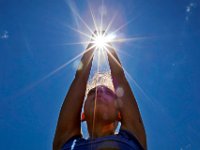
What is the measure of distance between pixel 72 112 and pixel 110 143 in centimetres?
74

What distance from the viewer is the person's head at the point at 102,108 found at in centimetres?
362

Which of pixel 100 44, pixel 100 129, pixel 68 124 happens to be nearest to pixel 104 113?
pixel 100 129

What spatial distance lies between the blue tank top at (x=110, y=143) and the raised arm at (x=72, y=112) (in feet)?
0.58

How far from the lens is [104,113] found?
3600 mm

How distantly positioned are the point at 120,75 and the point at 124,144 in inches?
41.6

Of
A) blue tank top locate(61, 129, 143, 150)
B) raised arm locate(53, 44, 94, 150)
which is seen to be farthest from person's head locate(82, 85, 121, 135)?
blue tank top locate(61, 129, 143, 150)

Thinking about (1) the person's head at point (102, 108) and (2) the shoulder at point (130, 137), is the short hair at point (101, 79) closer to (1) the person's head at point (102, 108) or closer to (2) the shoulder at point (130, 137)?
(1) the person's head at point (102, 108)

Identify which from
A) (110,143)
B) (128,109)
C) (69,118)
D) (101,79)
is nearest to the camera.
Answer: (110,143)

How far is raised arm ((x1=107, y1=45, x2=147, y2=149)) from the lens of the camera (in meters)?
3.29

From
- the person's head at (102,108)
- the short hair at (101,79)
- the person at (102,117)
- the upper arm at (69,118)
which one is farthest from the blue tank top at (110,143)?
the short hair at (101,79)

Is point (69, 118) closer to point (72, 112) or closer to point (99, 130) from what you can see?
point (72, 112)

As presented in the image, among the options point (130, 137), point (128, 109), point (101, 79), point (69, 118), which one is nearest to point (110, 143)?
point (130, 137)

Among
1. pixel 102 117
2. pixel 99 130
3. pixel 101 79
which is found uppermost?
pixel 101 79

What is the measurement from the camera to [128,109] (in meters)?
3.45
